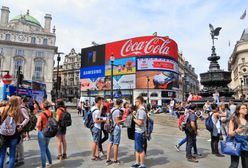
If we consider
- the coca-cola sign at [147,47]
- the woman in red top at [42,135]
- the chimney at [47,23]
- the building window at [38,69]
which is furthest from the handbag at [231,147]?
the chimney at [47,23]

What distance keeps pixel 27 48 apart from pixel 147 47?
3269 cm

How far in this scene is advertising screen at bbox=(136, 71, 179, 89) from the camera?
53.0 meters

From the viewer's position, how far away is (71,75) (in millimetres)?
91438

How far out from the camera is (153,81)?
5300 cm

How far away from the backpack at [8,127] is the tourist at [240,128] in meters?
4.45

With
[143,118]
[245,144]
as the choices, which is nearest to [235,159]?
[245,144]

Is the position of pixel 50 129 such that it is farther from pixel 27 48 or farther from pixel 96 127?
pixel 27 48

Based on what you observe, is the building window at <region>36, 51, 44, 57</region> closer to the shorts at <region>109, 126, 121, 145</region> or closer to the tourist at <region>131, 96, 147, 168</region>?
the shorts at <region>109, 126, 121, 145</region>

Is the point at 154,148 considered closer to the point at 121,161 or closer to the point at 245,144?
the point at 121,161

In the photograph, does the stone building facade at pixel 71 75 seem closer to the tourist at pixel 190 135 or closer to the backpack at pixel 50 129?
the tourist at pixel 190 135

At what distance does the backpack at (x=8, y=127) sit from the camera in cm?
444

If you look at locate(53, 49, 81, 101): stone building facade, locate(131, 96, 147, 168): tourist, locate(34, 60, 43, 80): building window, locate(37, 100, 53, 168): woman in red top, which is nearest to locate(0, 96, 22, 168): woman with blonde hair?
locate(37, 100, 53, 168): woman in red top

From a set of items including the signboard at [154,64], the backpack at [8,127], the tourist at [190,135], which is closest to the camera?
the backpack at [8,127]

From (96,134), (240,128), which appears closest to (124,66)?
(96,134)
